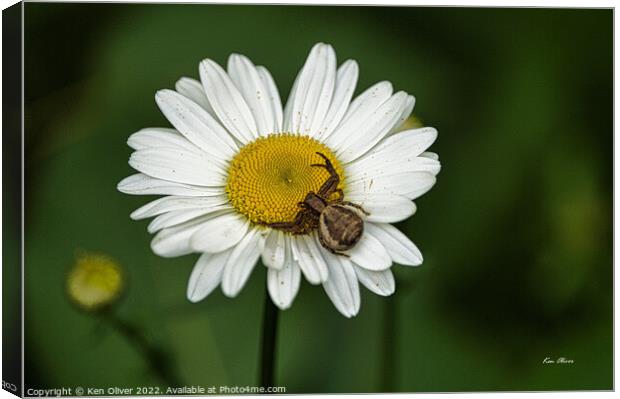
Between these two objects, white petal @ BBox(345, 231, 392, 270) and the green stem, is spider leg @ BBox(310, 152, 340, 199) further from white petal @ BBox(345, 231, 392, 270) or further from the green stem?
the green stem

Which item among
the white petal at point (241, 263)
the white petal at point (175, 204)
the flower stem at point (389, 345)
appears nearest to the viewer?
the white petal at point (241, 263)

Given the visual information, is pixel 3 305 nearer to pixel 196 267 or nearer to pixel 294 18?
pixel 196 267

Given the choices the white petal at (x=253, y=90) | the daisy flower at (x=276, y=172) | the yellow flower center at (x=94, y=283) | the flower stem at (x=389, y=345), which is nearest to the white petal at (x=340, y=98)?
the daisy flower at (x=276, y=172)

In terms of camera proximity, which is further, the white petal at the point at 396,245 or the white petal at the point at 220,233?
the white petal at the point at 396,245

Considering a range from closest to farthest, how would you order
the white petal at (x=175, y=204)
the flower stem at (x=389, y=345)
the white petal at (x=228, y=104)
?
the white petal at (x=175, y=204) < the white petal at (x=228, y=104) < the flower stem at (x=389, y=345)

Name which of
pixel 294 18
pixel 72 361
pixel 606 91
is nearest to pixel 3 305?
pixel 72 361

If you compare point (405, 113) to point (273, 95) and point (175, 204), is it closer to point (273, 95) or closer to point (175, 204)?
point (273, 95)

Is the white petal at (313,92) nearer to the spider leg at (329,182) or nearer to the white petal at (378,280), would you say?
the spider leg at (329,182)
